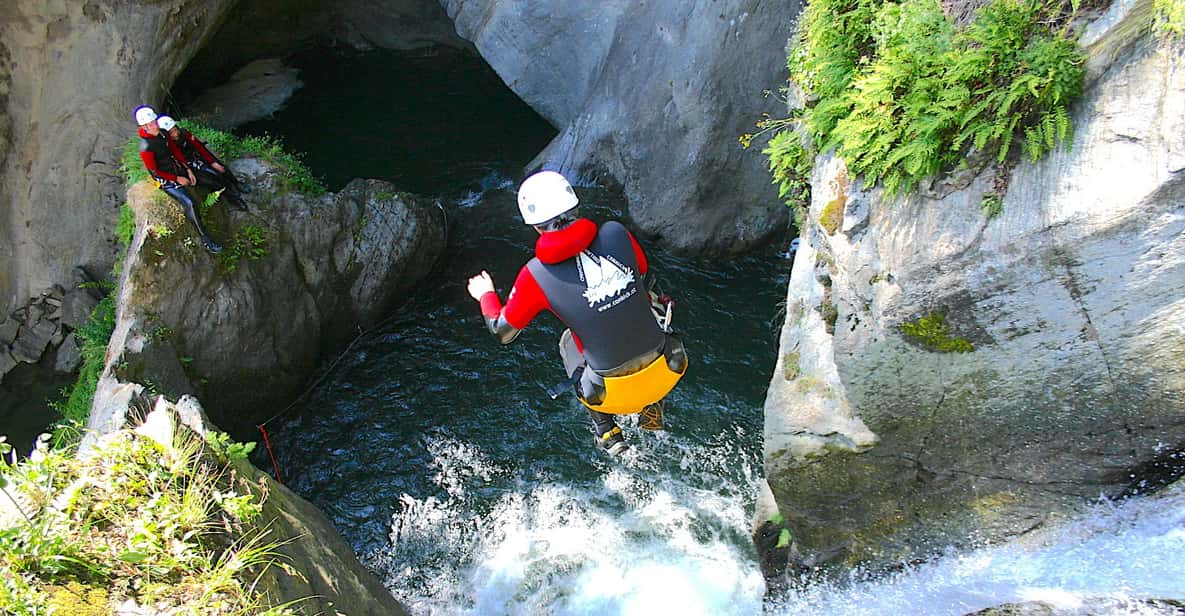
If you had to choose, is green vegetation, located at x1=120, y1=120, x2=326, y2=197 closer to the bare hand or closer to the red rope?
the red rope

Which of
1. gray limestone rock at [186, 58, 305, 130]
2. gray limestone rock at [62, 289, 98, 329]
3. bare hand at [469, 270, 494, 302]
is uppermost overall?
bare hand at [469, 270, 494, 302]

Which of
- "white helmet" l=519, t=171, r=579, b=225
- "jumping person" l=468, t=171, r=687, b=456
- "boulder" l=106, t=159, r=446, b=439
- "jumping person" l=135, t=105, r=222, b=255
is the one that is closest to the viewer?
"white helmet" l=519, t=171, r=579, b=225

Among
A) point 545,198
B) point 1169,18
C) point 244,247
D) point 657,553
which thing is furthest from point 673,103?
point 1169,18

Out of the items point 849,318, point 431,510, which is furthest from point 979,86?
point 431,510

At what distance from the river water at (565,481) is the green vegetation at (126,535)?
4434 millimetres

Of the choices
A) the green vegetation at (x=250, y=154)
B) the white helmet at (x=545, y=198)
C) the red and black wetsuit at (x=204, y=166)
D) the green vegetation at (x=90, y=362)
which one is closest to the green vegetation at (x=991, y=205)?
the white helmet at (x=545, y=198)

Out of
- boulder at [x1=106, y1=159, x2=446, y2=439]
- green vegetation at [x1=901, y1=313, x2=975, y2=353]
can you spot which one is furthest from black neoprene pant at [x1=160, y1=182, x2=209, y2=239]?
green vegetation at [x1=901, y1=313, x2=975, y2=353]

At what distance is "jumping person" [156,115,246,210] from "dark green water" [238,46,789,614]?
9.81ft

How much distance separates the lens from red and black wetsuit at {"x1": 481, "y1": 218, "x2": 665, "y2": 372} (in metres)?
5.73

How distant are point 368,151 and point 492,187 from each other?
3.42m

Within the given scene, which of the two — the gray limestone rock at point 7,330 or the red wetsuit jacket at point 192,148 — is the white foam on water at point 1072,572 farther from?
the gray limestone rock at point 7,330

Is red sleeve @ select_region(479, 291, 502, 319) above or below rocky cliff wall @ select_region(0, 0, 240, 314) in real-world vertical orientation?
above

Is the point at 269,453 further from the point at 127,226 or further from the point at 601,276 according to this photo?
the point at 601,276

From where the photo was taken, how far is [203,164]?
10.4 metres
